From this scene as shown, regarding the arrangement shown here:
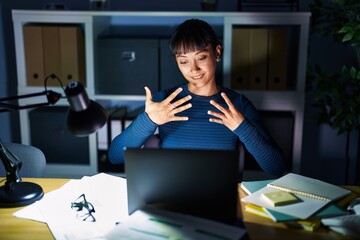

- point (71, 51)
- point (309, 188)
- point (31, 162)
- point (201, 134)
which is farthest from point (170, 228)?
point (71, 51)

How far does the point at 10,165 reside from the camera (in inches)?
62.5

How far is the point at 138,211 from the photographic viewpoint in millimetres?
1328

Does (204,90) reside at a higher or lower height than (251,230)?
higher

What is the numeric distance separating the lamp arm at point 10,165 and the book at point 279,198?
0.81 m

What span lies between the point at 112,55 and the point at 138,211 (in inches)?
61.7

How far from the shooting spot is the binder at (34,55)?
2.75m

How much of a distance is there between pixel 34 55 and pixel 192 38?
50.8 inches

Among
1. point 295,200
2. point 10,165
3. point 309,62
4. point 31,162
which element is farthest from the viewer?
point 309,62

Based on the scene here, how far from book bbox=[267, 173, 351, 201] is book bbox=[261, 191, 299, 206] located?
5 centimetres

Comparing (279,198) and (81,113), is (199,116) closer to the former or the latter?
(279,198)

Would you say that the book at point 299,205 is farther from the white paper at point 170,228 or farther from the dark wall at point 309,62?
the dark wall at point 309,62

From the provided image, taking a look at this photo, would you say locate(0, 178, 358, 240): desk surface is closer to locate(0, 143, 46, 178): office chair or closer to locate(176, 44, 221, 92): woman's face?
locate(0, 143, 46, 178): office chair

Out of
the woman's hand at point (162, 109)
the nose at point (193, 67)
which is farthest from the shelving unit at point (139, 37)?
the woman's hand at point (162, 109)

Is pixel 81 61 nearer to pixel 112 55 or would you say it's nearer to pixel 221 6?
pixel 112 55
